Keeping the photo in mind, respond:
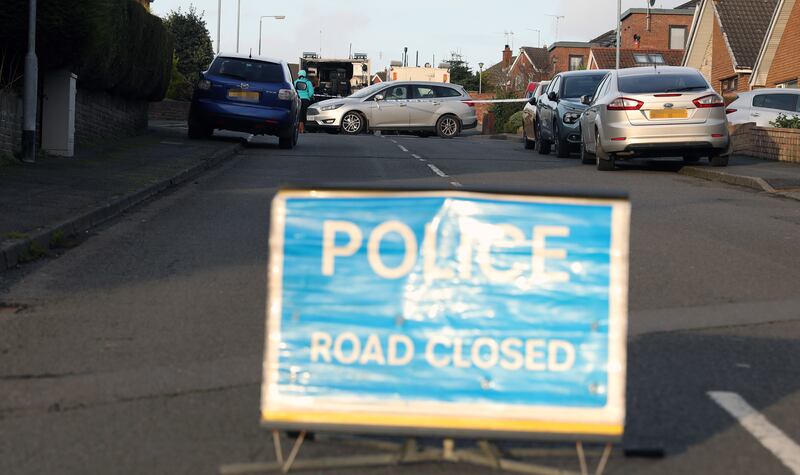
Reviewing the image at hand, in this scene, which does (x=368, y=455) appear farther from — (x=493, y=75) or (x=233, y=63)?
(x=493, y=75)

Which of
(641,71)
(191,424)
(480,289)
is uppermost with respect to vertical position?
(641,71)

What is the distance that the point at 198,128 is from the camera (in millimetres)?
24984

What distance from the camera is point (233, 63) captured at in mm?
24234

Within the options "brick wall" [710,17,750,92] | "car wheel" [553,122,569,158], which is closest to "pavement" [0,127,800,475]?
"car wheel" [553,122,569,158]

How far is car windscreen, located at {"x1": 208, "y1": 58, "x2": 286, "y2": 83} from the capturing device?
79.1ft

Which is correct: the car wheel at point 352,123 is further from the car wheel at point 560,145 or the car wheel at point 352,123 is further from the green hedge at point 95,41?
the car wheel at point 560,145

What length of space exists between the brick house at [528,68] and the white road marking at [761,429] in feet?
245

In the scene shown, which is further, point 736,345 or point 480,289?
point 736,345

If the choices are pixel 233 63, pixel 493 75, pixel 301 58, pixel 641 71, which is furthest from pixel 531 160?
pixel 493 75

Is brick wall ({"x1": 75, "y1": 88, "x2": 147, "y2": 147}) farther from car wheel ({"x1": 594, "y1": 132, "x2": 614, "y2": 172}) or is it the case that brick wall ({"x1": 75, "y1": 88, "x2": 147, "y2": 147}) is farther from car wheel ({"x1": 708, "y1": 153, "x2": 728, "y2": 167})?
car wheel ({"x1": 708, "y1": 153, "x2": 728, "y2": 167})

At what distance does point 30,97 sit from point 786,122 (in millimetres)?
15536

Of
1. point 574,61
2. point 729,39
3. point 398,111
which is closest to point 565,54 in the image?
point 574,61

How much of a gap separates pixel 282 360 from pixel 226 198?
10.2 m

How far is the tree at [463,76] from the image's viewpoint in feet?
395
